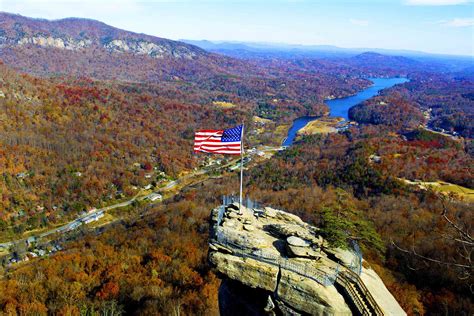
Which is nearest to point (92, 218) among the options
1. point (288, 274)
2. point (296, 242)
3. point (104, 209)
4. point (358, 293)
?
point (104, 209)

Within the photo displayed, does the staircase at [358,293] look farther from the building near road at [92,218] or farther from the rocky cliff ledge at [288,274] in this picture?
the building near road at [92,218]

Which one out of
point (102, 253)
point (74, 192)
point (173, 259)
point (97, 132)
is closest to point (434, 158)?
point (173, 259)

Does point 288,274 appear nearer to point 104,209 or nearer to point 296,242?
point 296,242

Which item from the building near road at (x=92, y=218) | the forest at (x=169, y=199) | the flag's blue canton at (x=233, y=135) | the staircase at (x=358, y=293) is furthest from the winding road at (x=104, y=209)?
the staircase at (x=358, y=293)

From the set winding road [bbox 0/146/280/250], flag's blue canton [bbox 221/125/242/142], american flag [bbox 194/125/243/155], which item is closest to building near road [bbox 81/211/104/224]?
winding road [bbox 0/146/280/250]

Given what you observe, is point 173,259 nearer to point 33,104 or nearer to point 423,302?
point 423,302

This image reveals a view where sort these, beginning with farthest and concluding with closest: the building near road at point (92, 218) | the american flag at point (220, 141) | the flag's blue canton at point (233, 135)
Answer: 1. the building near road at point (92, 218)
2. the flag's blue canton at point (233, 135)
3. the american flag at point (220, 141)
